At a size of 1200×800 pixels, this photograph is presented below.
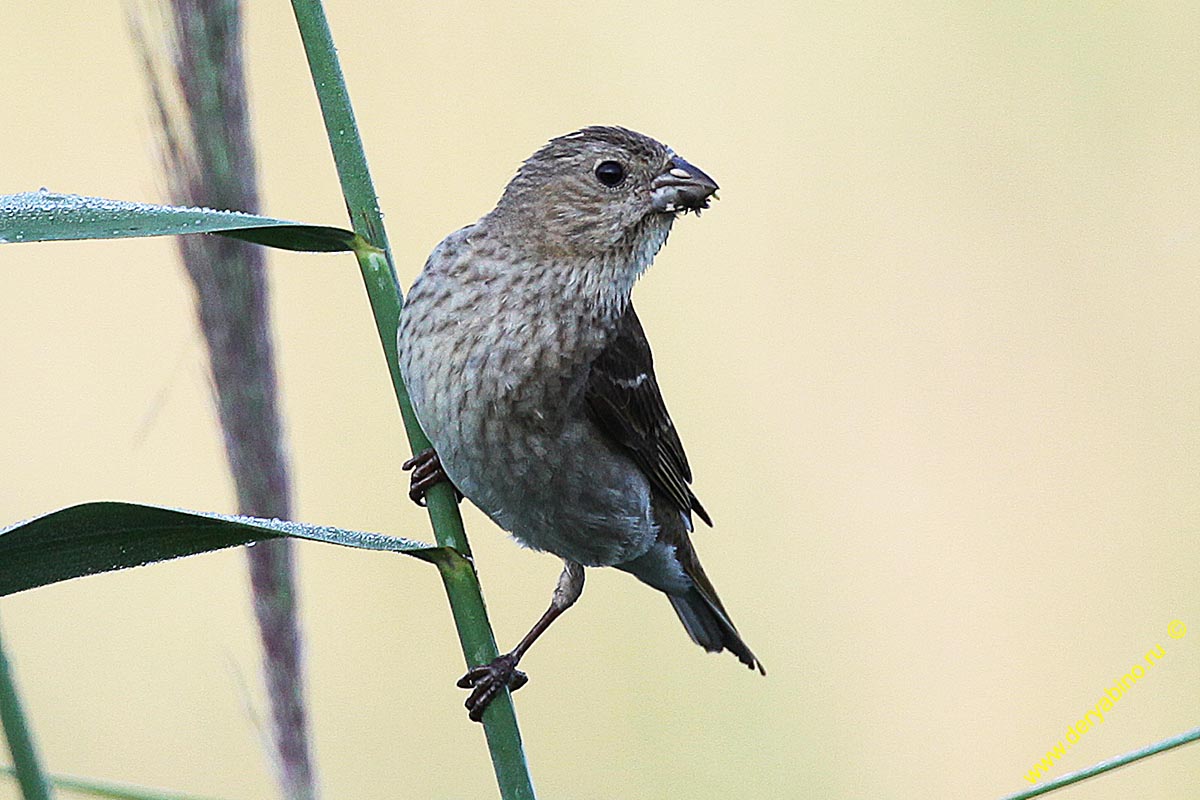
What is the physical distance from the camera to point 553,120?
166 inches

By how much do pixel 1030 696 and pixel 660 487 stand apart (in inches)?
66.4

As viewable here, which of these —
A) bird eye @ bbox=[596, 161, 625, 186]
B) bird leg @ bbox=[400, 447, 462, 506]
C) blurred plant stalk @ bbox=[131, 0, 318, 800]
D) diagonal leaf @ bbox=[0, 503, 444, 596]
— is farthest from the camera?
bird eye @ bbox=[596, 161, 625, 186]

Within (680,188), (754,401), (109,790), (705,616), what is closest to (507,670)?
(109,790)

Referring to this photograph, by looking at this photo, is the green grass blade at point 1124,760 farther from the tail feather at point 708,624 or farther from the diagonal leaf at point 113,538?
the tail feather at point 708,624

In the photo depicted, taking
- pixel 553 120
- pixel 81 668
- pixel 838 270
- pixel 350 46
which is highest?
pixel 350 46

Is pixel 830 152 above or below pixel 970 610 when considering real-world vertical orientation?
above

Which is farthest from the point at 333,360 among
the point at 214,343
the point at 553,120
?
the point at 214,343

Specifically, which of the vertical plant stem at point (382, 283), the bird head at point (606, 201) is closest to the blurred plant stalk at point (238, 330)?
the vertical plant stem at point (382, 283)

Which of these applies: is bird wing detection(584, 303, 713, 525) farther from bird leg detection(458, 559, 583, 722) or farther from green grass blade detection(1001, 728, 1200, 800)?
green grass blade detection(1001, 728, 1200, 800)

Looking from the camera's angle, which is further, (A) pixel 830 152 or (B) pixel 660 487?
(A) pixel 830 152

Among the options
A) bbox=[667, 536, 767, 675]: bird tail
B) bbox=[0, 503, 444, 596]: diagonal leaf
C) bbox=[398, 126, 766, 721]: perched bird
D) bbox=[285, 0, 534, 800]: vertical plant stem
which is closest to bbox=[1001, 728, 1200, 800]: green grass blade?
bbox=[285, 0, 534, 800]: vertical plant stem

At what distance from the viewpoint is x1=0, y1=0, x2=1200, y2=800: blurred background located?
3691mm

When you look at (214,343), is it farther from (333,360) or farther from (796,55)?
(796,55)

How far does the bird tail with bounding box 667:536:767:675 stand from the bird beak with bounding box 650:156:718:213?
34.8 inches
